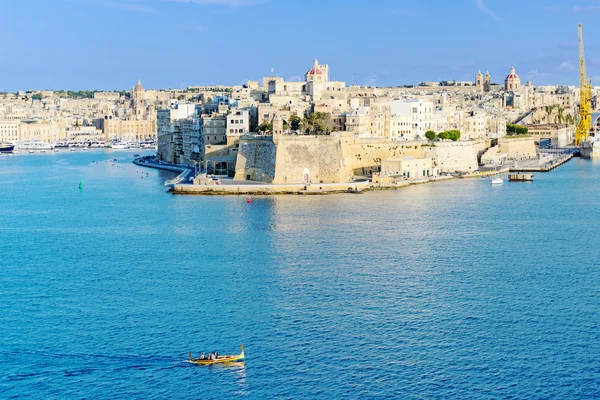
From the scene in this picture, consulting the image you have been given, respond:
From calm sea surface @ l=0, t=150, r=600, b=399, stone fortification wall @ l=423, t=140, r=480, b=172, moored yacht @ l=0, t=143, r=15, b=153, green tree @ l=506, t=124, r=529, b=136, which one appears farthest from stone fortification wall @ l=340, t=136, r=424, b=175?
moored yacht @ l=0, t=143, r=15, b=153

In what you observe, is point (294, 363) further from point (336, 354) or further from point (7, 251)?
point (7, 251)

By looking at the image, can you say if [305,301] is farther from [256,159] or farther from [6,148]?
[6,148]

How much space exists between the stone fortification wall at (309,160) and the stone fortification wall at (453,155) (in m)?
6.00

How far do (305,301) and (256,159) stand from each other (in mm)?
15558

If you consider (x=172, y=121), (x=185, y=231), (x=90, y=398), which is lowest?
(x=90, y=398)

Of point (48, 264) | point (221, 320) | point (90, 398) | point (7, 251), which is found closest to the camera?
point (90, 398)

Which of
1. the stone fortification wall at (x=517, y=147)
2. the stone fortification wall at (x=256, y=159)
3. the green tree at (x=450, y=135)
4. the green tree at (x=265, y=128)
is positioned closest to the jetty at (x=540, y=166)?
the stone fortification wall at (x=517, y=147)

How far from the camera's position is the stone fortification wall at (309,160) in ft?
87.8

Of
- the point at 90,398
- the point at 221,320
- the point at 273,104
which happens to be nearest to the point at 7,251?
the point at 221,320

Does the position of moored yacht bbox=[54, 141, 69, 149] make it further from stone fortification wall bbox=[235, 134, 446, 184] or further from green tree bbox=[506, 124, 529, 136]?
stone fortification wall bbox=[235, 134, 446, 184]

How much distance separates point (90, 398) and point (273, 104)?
77.0ft

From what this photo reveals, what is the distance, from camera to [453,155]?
32.9 meters

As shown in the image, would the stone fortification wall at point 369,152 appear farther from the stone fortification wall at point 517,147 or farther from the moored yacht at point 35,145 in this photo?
the moored yacht at point 35,145

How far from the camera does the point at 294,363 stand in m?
10.1
